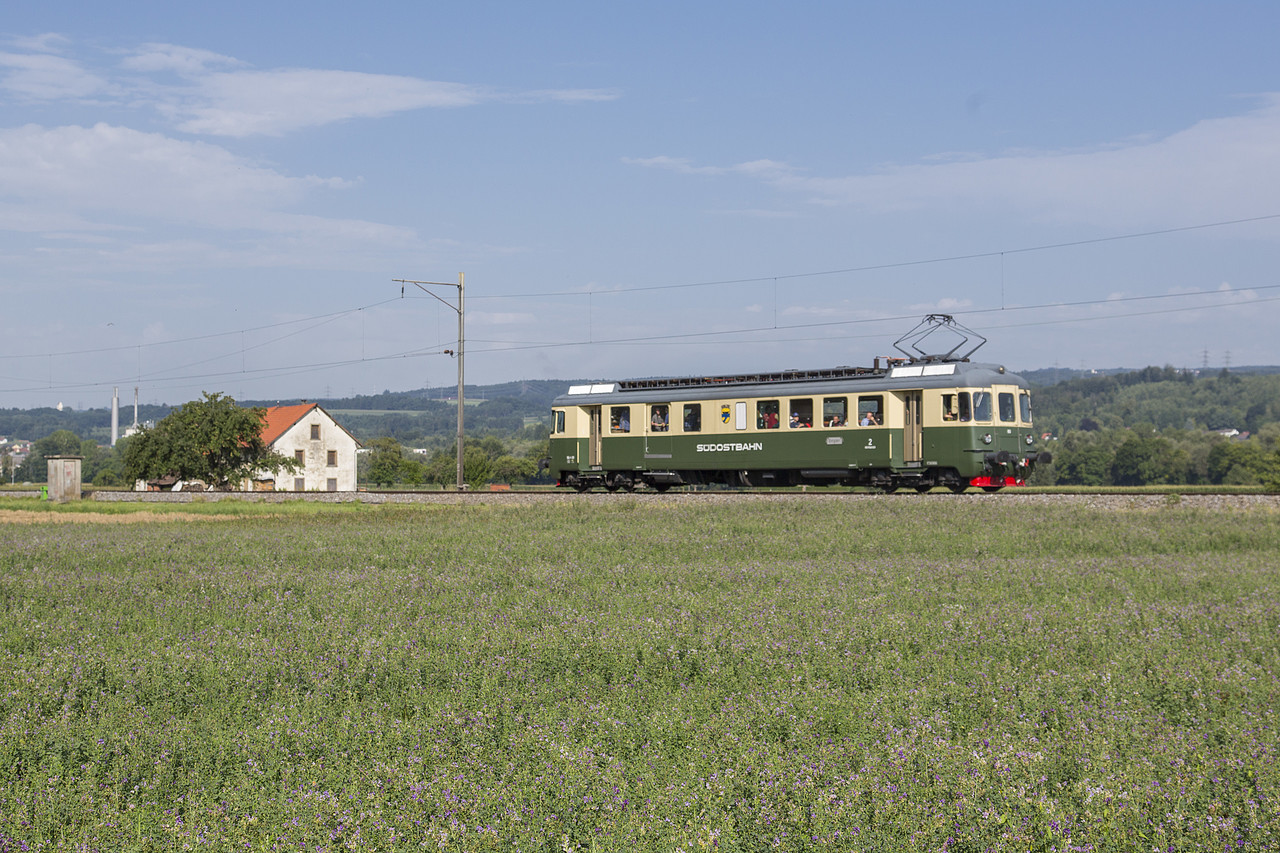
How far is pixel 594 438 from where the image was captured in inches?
1585

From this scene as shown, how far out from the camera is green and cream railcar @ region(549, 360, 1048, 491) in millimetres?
32156

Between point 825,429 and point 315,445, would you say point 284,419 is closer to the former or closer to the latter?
point 315,445

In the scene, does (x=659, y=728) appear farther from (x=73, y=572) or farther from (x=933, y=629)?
(x=73, y=572)

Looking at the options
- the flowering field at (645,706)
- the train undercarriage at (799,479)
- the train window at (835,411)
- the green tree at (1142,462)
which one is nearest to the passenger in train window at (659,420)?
the train undercarriage at (799,479)

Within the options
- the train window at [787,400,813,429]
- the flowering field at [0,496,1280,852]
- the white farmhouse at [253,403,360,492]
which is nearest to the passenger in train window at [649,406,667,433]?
the train window at [787,400,813,429]

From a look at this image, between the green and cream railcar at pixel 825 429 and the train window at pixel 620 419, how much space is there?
0.04 m

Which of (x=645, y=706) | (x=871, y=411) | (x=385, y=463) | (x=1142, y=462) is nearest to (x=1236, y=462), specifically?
(x=1142, y=462)

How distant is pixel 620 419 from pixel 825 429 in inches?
337

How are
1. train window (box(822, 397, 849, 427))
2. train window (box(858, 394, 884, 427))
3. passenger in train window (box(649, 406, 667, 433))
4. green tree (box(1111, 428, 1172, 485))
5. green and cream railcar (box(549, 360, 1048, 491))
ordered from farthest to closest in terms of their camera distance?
green tree (box(1111, 428, 1172, 485)) → passenger in train window (box(649, 406, 667, 433)) → train window (box(822, 397, 849, 427)) → train window (box(858, 394, 884, 427)) → green and cream railcar (box(549, 360, 1048, 491))

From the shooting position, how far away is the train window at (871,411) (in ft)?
108

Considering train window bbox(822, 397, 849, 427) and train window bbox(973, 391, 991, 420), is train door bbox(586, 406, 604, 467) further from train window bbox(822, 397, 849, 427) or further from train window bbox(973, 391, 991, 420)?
train window bbox(973, 391, 991, 420)

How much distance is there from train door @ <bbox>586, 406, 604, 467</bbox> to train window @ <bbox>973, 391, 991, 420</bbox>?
14.2m

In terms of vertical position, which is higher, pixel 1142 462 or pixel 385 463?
pixel 385 463

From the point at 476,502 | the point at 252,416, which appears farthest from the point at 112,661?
the point at 252,416
